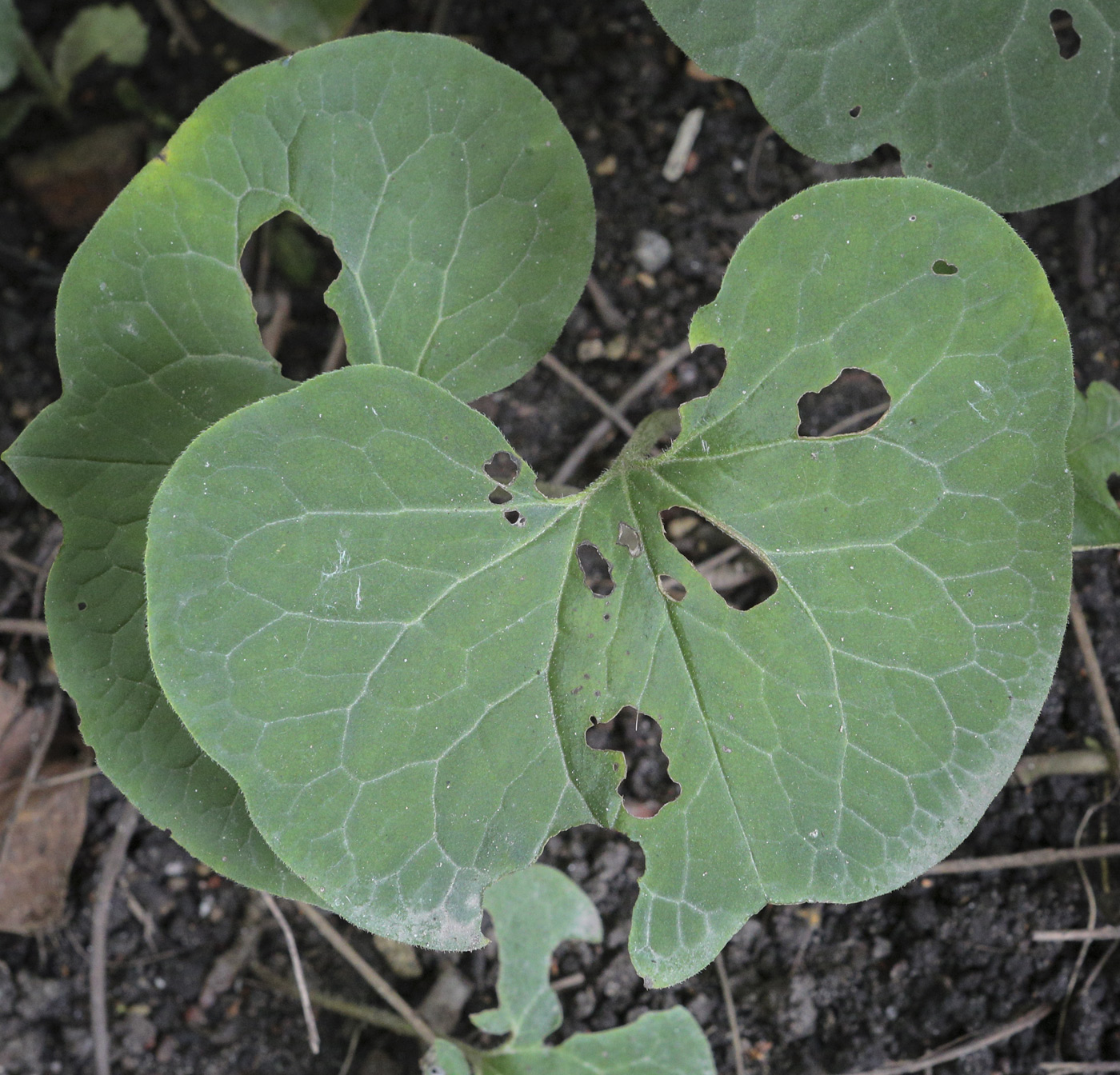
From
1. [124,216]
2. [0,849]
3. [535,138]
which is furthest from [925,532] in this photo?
[0,849]

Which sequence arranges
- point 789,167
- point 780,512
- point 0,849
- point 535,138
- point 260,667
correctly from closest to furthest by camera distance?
point 260,667, point 780,512, point 535,138, point 0,849, point 789,167

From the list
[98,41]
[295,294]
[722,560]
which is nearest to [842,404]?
[722,560]

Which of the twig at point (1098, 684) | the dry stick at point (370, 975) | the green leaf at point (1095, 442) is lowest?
the dry stick at point (370, 975)

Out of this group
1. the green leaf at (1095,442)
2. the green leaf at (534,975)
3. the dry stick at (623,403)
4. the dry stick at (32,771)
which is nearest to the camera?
the green leaf at (1095,442)

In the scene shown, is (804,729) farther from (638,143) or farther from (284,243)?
(284,243)

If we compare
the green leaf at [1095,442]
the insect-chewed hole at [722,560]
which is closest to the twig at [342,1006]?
the insect-chewed hole at [722,560]

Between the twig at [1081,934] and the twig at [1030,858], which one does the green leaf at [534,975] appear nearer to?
the twig at [1030,858]
